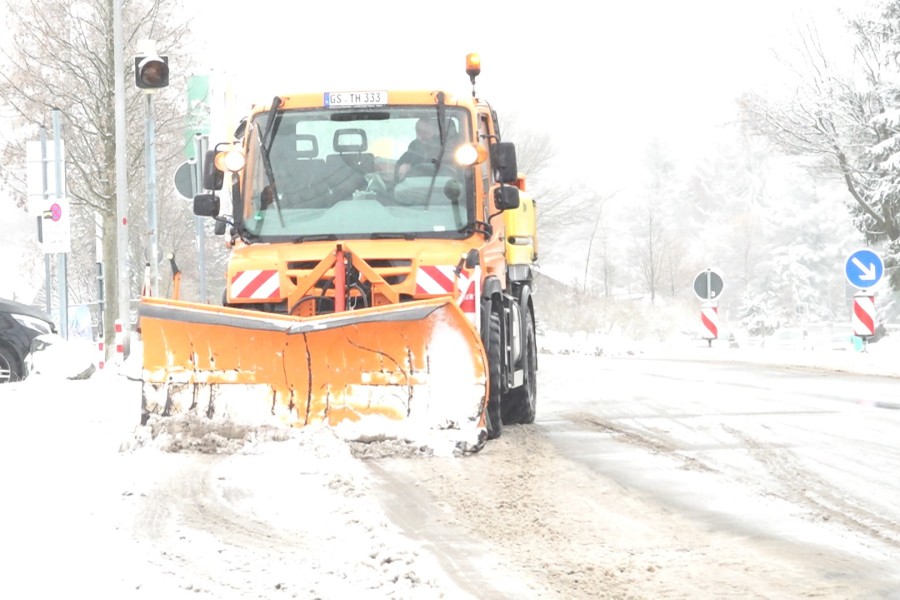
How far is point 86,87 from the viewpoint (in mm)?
28875

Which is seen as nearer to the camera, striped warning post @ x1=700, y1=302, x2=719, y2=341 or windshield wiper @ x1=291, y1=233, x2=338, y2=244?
windshield wiper @ x1=291, y1=233, x2=338, y2=244

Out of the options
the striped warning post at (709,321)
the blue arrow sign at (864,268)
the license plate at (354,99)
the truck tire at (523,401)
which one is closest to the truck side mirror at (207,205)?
the license plate at (354,99)

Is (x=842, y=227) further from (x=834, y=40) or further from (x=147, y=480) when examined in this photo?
(x=147, y=480)

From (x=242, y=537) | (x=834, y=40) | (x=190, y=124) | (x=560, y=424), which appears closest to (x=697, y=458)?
(x=560, y=424)

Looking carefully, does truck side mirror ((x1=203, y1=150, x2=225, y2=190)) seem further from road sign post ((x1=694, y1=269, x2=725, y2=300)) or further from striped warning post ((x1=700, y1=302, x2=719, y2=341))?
striped warning post ((x1=700, y1=302, x2=719, y2=341))

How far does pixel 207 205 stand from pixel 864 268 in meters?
13.6

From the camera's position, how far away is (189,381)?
26.9 ft

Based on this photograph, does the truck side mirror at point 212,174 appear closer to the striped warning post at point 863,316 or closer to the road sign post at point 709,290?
the striped warning post at point 863,316

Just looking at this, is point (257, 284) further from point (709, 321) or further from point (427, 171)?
point (709, 321)

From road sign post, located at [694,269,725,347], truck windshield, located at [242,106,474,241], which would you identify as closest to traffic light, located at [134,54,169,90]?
truck windshield, located at [242,106,474,241]

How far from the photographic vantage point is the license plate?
947 cm

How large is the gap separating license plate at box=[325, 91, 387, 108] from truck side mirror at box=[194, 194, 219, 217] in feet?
3.50

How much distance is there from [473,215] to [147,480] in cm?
322

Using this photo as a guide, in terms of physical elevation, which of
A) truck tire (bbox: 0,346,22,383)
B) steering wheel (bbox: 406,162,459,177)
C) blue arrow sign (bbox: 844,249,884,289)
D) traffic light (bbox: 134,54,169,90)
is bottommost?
truck tire (bbox: 0,346,22,383)
